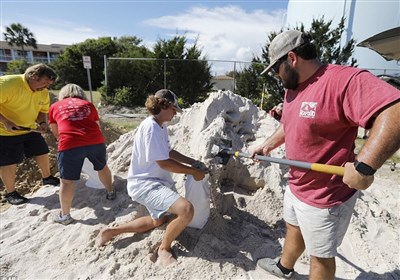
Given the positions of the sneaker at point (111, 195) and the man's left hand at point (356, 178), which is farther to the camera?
the sneaker at point (111, 195)

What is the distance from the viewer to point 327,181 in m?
1.96

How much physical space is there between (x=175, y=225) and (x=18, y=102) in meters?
2.68

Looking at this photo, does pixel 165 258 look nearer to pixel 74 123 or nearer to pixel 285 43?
pixel 74 123

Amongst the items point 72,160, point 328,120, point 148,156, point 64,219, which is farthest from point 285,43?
point 64,219

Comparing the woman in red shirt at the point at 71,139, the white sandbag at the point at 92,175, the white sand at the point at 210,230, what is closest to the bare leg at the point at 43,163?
the white sand at the point at 210,230

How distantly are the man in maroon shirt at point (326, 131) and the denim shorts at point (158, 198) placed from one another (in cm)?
100

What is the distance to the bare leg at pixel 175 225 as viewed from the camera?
8.29ft

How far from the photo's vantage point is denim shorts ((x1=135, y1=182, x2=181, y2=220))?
8.40 ft

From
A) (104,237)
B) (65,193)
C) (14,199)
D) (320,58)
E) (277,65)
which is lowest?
(14,199)

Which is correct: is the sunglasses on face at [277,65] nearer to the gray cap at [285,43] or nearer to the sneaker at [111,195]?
the gray cap at [285,43]

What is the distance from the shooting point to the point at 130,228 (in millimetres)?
2836

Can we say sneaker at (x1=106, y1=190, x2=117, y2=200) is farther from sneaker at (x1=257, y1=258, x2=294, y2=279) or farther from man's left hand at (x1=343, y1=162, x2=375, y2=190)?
man's left hand at (x1=343, y1=162, x2=375, y2=190)

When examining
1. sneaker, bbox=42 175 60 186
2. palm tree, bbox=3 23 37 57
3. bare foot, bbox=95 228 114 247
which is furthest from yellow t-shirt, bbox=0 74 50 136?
palm tree, bbox=3 23 37 57

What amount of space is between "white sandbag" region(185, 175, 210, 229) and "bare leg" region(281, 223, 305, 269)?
2.77 ft
